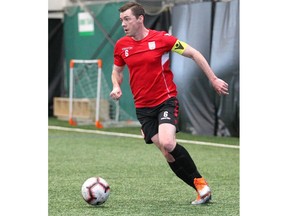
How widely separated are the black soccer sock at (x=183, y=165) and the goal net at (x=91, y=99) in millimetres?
10823

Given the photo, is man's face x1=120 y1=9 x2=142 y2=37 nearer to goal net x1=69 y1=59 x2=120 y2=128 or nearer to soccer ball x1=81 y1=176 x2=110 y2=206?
soccer ball x1=81 y1=176 x2=110 y2=206

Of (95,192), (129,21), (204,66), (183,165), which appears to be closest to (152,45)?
(129,21)

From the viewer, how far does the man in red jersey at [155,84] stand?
7.67 meters

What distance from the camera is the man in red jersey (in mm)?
7672

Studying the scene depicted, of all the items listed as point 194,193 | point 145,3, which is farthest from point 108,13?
point 194,193

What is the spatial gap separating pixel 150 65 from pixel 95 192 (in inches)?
51.7

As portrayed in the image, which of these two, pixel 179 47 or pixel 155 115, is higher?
pixel 179 47

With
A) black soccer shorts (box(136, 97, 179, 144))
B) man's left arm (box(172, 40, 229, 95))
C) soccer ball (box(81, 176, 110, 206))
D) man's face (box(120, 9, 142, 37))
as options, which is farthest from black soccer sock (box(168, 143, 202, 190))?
man's face (box(120, 9, 142, 37))

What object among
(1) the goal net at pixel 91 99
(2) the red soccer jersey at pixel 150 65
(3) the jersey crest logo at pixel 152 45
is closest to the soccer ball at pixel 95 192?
(2) the red soccer jersey at pixel 150 65

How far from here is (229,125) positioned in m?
15.9

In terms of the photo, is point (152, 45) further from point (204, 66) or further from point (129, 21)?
point (204, 66)

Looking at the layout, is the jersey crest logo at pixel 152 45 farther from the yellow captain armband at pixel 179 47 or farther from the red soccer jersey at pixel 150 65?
the yellow captain armband at pixel 179 47

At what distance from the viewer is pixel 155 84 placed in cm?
782
